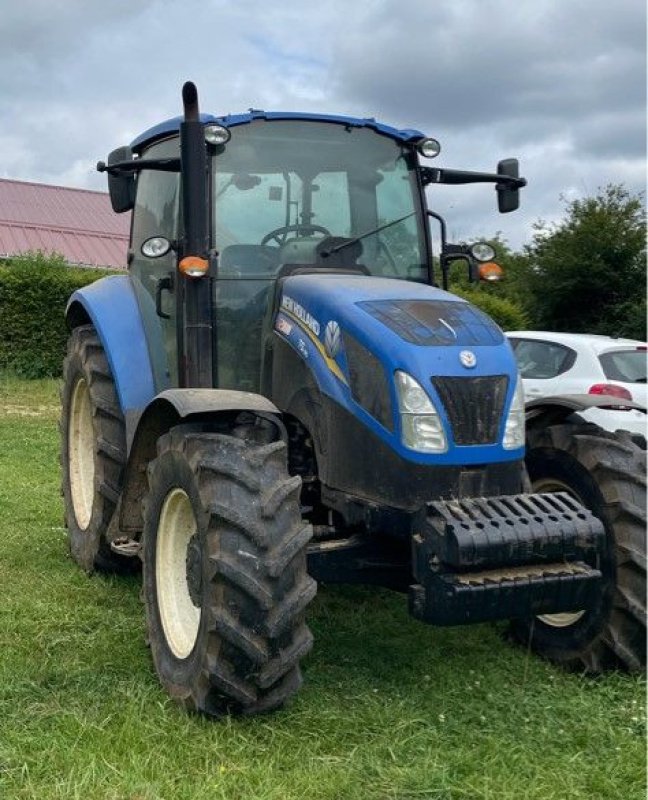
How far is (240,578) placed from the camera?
3.11 meters

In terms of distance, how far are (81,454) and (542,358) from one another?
4819 millimetres

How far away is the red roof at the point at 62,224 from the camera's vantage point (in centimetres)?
2242

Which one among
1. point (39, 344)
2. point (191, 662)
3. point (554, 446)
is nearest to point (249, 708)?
point (191, 662)

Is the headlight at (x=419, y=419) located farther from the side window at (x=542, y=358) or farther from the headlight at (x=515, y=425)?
the side window at (x=542, y=358)

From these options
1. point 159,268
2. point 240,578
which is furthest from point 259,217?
point 240,578

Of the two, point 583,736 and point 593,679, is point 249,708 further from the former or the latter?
point 593,679

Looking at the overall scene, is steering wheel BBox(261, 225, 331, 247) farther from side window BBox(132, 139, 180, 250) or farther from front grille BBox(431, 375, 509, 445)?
front grille BBox(431, 375, 509, 445)

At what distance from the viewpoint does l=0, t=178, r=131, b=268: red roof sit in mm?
22422

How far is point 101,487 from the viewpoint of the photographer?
4.71m

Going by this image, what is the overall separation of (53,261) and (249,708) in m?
15.6

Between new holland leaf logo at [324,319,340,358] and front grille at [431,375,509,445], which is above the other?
new holland leaf logo at [324,319,340,358]

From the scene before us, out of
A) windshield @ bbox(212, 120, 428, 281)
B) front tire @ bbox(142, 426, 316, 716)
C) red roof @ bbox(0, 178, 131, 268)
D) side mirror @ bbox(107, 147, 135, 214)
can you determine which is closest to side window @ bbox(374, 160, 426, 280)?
windshield @ bbox(212, 120, 428, 281)

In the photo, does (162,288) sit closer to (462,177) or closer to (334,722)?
(462,177)

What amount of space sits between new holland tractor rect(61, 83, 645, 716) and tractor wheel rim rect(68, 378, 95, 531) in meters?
0.51
